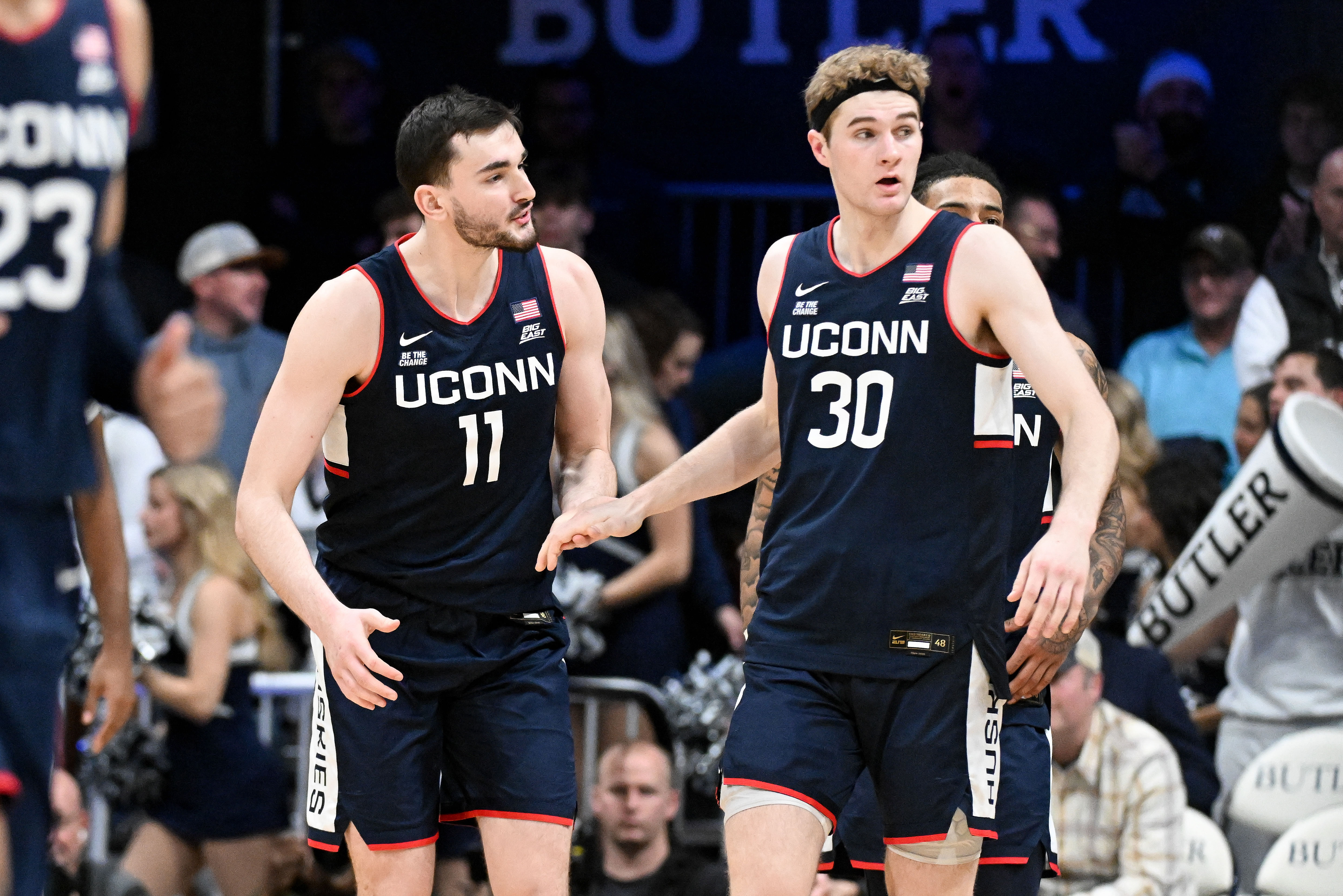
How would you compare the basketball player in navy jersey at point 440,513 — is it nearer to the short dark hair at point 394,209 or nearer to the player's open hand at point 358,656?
the player's open hand at point 358,656

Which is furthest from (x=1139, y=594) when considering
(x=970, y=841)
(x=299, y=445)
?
(x=299, y=445)

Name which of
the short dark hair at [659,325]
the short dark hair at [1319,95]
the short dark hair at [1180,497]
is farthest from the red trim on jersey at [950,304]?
the short dark hair at [1319,95]

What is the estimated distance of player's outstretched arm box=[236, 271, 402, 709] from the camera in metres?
3.98

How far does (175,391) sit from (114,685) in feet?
2.19

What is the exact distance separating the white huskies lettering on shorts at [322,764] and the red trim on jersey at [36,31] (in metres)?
1.72

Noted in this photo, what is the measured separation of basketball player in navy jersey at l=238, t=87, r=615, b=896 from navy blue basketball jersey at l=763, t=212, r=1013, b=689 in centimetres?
62

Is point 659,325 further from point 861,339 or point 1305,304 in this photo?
point 861,339

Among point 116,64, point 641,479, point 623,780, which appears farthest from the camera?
point 641,479

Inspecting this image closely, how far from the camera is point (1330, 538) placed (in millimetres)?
6992

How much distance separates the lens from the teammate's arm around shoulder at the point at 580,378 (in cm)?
439

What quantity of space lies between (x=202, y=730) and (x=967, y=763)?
12.0 feet

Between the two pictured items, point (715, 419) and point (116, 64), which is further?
point (715, 419)

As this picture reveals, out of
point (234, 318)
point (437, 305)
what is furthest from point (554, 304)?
point (234, 318)

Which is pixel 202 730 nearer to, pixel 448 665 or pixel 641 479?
pixel 641 479
